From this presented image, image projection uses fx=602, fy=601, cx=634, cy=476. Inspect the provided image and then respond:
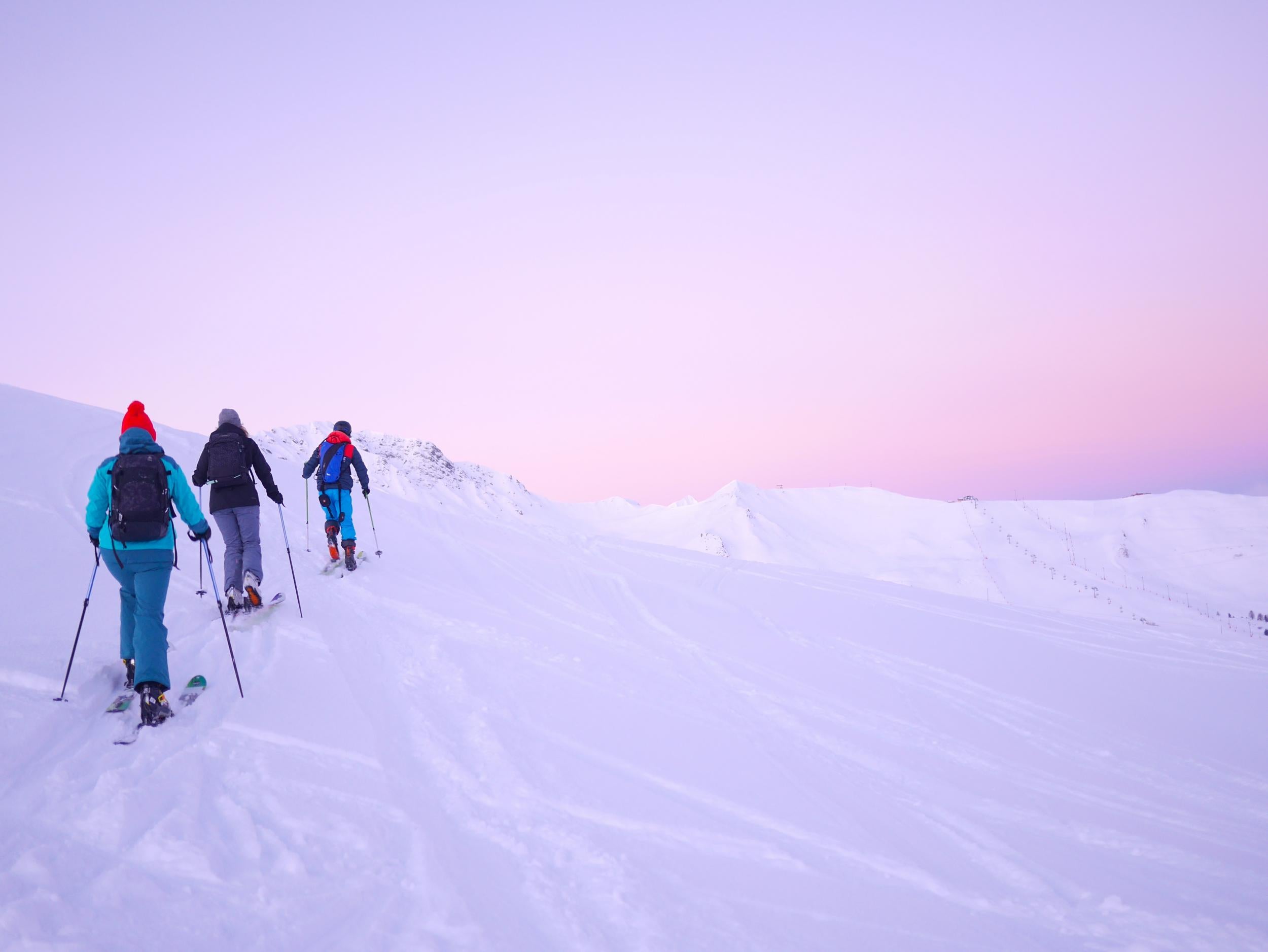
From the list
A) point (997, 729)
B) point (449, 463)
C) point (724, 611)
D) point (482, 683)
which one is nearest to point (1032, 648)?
point (997, 729)

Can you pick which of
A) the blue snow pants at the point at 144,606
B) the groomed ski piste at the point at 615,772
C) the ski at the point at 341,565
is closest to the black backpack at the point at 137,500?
the blue snow pants at the point at 144,606

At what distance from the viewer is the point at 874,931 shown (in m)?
2.95

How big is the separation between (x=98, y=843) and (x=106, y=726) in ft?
5.21

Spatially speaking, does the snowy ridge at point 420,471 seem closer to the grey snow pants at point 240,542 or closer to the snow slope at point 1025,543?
the snow slope at point 1025,543

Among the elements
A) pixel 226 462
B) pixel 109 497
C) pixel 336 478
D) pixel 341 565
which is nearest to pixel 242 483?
pixel 226 462

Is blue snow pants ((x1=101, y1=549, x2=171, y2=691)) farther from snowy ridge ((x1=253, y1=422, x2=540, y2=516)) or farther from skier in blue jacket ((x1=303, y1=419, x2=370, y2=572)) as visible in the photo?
snowy ridge ((x1=253, y1=422, x2=540, y2=516))

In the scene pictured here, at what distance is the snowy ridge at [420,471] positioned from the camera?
3825 centimetres

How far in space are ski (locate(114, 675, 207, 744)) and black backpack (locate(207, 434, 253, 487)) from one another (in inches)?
113

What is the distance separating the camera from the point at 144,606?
454 centimetres

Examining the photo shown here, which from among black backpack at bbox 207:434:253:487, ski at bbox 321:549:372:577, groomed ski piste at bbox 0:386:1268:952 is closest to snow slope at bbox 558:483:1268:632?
ski at bbox 321:549:372:577

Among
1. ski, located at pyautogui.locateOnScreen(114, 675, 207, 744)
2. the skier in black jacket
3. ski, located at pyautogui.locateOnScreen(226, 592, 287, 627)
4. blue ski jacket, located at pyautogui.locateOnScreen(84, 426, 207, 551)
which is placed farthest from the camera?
the skier in black jacket

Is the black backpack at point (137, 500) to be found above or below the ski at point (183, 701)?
above

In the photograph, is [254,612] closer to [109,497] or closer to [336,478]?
[109,497]

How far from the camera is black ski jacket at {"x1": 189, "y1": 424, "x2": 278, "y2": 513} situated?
716 centimetres
